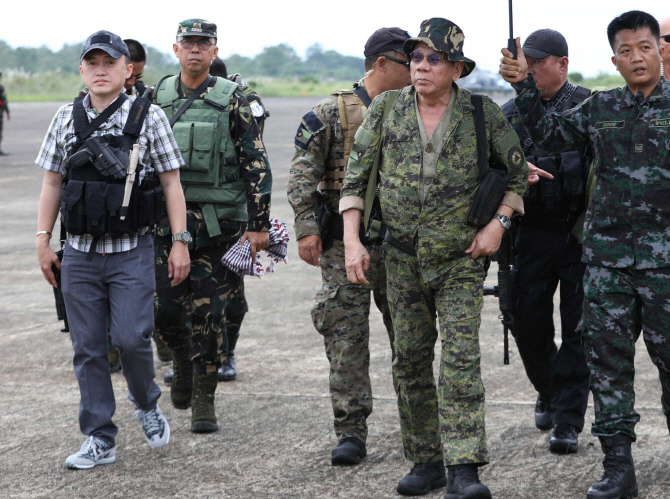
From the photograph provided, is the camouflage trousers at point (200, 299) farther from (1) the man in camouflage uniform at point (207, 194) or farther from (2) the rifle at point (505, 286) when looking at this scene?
(2) the rifle at point (505, 286)

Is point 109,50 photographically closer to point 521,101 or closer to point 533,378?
point 521,101

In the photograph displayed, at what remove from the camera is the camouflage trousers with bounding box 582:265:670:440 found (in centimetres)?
400

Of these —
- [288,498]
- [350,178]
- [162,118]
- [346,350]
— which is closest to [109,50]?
[162,118]

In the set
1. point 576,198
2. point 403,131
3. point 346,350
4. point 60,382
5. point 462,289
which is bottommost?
point 60,382

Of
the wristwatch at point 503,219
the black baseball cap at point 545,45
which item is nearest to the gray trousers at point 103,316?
the wristwatch at point 503,219

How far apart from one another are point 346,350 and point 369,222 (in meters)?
0.76

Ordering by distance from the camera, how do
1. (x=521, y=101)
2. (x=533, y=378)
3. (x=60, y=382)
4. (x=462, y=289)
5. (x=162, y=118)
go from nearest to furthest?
(x=462, y=289), (x=521, y=101), (x=162, y=118), (x=533, y=378), (x=60, y=382)

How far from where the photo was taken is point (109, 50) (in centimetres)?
438

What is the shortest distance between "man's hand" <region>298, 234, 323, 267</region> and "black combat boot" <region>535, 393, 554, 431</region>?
4.88 ft

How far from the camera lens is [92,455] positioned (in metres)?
4.43

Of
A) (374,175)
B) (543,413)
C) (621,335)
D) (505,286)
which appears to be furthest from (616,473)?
(374,175)

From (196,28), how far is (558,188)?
2.19m

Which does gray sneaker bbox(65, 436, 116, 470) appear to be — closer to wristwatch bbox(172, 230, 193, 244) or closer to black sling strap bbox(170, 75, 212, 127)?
wristwatch bbox(172, 230, 193, 244)

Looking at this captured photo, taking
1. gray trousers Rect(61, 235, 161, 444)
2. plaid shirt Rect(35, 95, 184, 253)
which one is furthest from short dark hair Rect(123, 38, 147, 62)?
gray trousers Rect(61, 235, 161, 444)
